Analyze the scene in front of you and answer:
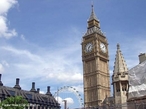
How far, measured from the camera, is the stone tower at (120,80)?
59278 mm

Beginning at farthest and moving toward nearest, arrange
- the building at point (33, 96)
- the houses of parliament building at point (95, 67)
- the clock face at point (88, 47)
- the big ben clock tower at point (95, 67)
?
the clock face at point (88, 47) → the building at point (33, 96) → the big ben clock tower at point (95, 67) → the houses of parliament building at point (95, 67)

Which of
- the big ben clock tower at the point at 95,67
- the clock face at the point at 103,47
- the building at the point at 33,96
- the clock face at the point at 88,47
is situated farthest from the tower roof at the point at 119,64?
the building at the point at 33,96

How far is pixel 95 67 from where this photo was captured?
348ft

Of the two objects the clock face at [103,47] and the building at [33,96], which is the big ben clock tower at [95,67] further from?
the building at [33,96]

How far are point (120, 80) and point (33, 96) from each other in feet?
231

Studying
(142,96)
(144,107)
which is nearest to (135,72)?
(142,96)

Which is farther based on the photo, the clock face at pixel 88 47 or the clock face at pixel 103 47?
the clock face at pixel 103 47

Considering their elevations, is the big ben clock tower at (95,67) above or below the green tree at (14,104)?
above

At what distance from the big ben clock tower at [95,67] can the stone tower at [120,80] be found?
128 feet

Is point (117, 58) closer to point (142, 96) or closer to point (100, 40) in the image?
point (142, 96)

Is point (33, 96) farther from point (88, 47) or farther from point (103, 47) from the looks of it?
point (103, 47)

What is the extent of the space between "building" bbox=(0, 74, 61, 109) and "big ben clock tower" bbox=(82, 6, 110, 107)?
2314 cm

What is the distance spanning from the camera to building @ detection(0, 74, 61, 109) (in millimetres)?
108031

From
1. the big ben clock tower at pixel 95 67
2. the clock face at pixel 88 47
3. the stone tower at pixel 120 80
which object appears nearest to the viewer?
the stone tower at pixel 120 80
